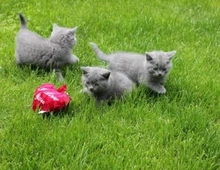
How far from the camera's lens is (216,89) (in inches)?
150

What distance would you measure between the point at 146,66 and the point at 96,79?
1.67 feet

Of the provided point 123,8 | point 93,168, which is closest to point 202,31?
point 123,8

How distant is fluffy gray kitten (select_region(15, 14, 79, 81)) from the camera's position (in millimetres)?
3914

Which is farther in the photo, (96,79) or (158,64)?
(158,64)

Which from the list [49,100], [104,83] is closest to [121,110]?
[104,83]

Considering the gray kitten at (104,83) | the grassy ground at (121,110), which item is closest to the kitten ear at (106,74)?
the gray kitten at (104,83)

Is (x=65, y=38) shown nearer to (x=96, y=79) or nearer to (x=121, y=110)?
(x=96, y=79)

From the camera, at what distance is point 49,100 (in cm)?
322

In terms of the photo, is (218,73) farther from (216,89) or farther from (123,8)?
(123,8)

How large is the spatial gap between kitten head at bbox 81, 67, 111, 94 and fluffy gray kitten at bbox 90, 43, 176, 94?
1.34ft

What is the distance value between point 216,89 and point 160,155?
1168 mm

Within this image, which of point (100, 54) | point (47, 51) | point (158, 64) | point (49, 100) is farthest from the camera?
point (100, 54)

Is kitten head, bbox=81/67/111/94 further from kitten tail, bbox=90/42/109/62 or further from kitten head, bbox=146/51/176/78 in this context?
kitten tail, bbox=90/42/109/62

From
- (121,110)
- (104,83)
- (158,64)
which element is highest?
(158,64)
